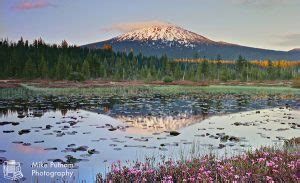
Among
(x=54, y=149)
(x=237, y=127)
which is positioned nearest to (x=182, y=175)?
(x=54, y=149)

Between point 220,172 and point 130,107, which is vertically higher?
point 220,172

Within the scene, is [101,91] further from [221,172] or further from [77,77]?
[221,172]

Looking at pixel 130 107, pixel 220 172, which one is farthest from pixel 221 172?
pixel 130 107

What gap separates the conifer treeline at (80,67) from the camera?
12006 centimetres

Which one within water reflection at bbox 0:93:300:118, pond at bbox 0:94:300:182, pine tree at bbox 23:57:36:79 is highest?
pine tree at bbox 23:57:36:79

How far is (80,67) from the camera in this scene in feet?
450

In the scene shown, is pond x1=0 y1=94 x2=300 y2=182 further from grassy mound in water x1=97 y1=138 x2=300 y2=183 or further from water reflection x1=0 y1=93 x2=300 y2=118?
grassy mound in water x1=97 y1=138 x2=300 y2=183

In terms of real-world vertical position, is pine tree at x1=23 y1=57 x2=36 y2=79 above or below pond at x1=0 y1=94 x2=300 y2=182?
above

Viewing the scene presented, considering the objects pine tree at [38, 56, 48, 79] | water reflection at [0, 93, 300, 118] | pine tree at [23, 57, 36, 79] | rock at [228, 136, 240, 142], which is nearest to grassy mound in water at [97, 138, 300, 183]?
rock at [228, 136, 240, 142]

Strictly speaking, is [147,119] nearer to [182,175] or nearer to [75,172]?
[75,172]

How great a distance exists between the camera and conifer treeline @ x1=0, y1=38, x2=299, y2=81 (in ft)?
394

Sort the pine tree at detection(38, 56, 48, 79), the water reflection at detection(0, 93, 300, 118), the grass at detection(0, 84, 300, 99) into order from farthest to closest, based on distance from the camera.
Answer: the pine tree at detection(38, 56, 48, 79)
the grass at detection(0, 84, 300, 99)
the water reflection at detection(0, 93, 300, 118)

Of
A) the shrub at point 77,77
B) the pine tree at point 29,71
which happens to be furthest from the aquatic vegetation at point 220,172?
the pine tree at point 29,71

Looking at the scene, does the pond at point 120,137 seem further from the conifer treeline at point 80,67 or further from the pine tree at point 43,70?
the pine tree at point 43,70
